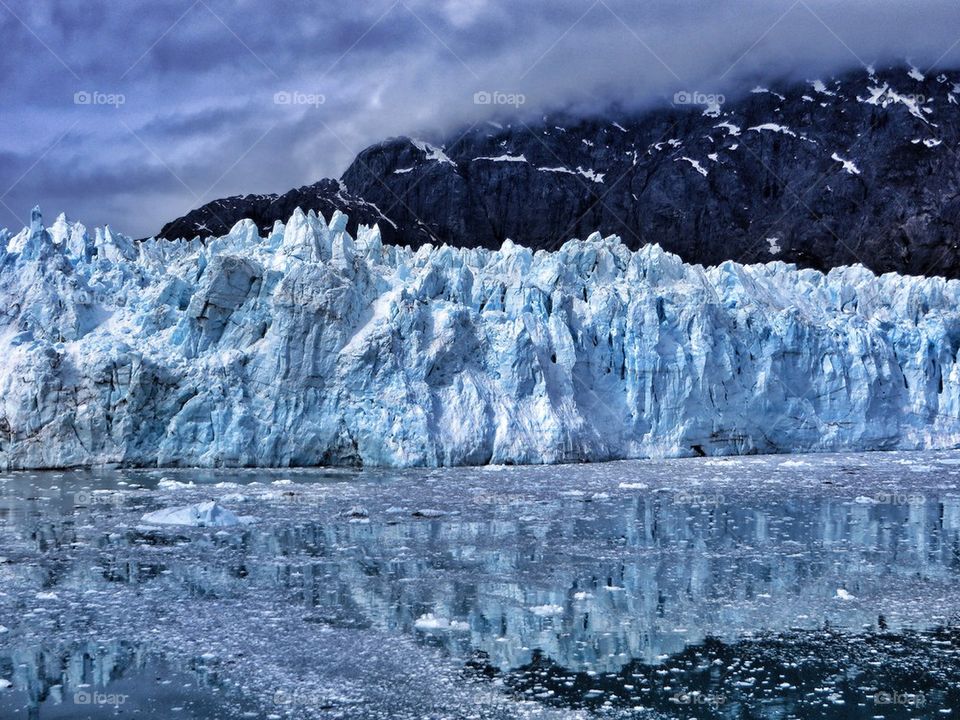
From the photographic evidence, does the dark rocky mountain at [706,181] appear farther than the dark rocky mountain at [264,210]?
No

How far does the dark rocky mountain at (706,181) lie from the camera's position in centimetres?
5309

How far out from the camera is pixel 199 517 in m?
11.3

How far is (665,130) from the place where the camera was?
6253 centimetres

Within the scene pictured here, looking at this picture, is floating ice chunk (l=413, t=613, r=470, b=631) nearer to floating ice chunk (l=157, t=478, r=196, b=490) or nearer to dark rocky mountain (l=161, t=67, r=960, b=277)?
floating ice chunk (l=157, t=478, r=196, b=490)

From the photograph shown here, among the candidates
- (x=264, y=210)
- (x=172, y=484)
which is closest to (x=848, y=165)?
(x=264, y=210)

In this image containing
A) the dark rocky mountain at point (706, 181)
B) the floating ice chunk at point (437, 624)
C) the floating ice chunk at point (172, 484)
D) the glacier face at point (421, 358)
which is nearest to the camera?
the floating ice chunk at point (437, 624)

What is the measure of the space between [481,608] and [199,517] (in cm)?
532

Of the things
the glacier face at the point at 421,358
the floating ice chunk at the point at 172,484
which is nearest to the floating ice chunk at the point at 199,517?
the floating ice chunk at the point at 172,484

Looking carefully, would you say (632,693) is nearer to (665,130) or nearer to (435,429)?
(435,429)

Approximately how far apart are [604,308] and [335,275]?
661 cm

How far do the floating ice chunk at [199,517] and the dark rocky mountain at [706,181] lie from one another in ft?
147

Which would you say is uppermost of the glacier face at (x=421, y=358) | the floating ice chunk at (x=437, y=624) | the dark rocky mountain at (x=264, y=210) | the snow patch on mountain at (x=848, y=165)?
the snow patch on mountain at (x=848, y=165)

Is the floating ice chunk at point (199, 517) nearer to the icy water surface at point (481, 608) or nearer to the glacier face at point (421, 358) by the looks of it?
the icy water surface at point (481, 608)

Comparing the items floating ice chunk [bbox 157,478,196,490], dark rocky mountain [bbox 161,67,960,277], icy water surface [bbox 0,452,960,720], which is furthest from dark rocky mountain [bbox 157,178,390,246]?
icy water surface [bbox 0,452,960,720]
